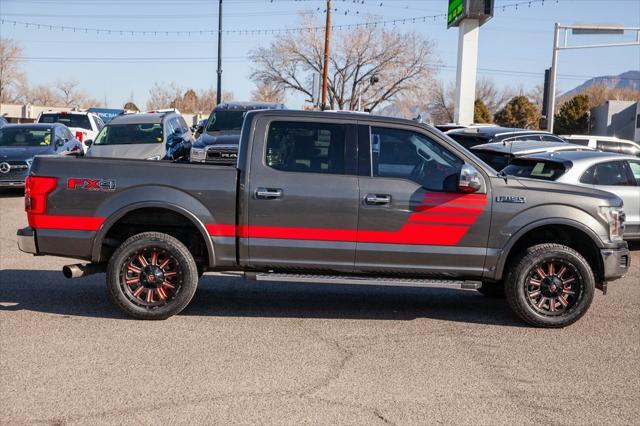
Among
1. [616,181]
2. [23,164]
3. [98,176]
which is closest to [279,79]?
[23,164]

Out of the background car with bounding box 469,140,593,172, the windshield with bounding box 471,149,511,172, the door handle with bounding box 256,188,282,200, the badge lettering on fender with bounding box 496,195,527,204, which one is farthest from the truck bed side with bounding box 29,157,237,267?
the windshield with bounding box 471,149,511,172

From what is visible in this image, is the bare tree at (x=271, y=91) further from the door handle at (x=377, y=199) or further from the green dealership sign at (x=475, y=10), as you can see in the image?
the door handle at (x=377, y=199)

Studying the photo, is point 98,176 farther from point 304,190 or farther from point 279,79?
point 279,79

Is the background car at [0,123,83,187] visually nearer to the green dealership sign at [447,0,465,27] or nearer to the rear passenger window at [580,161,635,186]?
the rear passenger window at [580,161,635,186]

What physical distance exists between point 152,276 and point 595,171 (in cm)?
718

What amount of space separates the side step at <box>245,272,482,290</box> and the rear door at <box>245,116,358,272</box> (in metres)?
0.09

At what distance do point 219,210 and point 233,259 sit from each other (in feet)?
1.60

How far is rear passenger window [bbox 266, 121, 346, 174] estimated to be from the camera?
7.04m

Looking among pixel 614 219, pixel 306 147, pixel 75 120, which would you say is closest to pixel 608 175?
pixel 614 219

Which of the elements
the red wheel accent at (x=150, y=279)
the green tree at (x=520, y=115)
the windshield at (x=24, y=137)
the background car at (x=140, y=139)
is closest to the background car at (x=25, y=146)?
the windshield at (x=24, y=137)

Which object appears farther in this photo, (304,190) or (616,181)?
(616,181)

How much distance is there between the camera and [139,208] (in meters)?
6.91

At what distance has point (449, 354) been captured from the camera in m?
6.20

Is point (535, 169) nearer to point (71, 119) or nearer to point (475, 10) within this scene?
point (71, 119)
